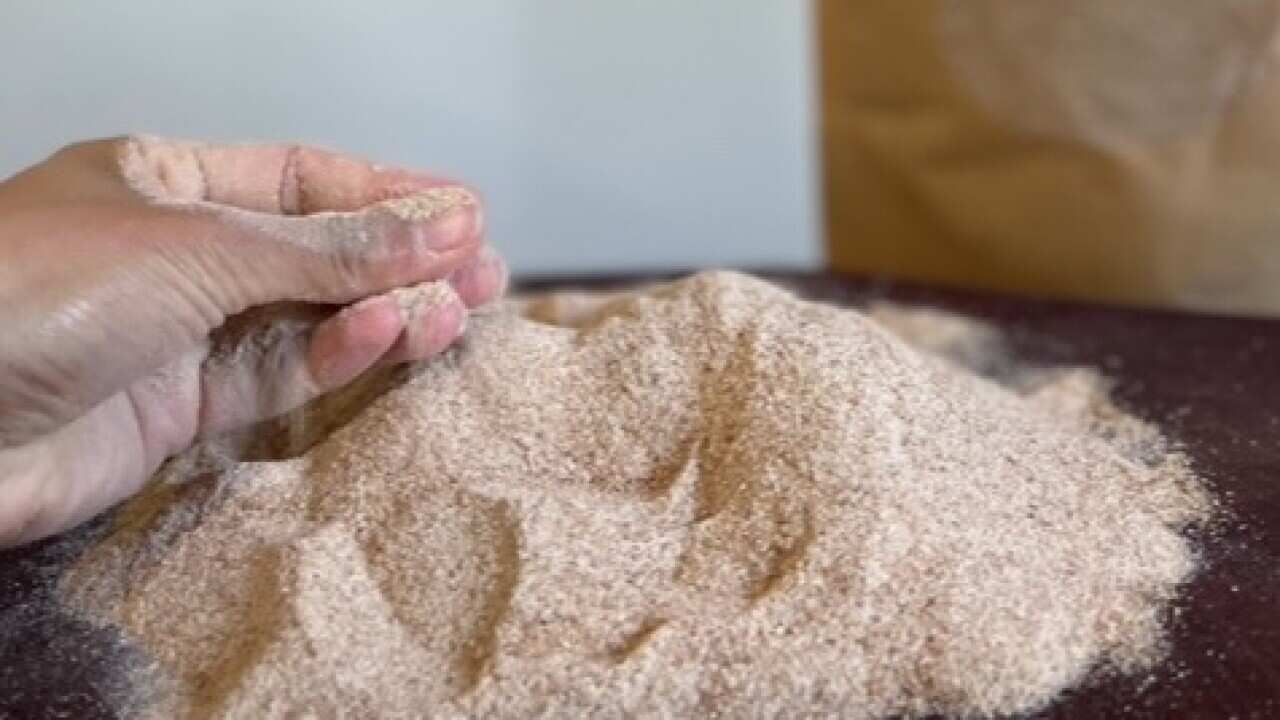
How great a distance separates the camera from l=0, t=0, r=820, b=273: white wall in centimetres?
114

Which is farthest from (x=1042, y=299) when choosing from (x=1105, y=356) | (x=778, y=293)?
(x=778, y=293)

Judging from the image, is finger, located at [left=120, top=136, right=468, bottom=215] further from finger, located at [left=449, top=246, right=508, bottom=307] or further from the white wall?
the white wall

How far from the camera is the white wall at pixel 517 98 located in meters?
→ 1.14

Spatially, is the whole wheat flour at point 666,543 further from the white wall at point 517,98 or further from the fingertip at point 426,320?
the white wall at point 517,98

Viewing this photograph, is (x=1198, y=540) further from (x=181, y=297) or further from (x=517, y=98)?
(x=517, y=98)

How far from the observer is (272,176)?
2.34 feet

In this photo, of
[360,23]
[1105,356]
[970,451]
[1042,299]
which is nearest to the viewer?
[970,451]

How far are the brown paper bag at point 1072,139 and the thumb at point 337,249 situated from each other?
493 millimetres

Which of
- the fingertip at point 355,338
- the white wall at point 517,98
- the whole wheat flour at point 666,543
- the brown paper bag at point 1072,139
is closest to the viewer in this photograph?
the whole wheat flour at point 666,543

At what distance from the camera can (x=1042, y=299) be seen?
3.21 feet

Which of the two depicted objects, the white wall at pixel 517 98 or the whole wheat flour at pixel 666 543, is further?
the white wall at pixel 517 98

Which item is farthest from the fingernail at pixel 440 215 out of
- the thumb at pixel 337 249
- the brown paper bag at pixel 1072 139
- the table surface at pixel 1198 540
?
the brown paper bag at pixel 1072 139

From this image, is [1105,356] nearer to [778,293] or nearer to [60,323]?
[778,293]

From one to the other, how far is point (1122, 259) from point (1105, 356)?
8.7 inches
